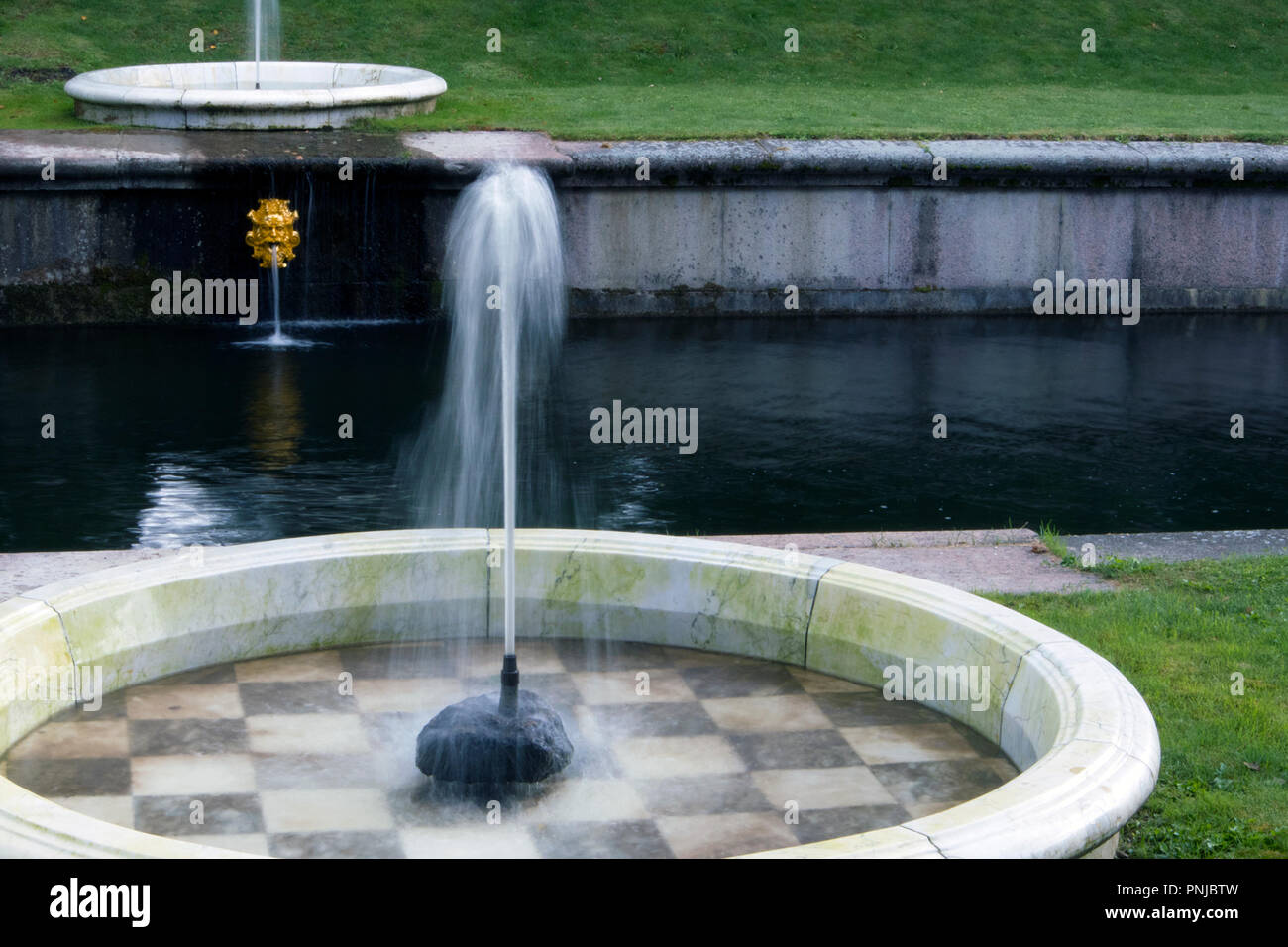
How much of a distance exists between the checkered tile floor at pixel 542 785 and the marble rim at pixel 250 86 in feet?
29.7

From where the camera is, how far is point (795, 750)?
5.03 meters

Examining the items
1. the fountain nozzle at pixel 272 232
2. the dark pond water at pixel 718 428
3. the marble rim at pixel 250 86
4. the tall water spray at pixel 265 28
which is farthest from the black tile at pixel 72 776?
the tall water spray at pixel 265 28

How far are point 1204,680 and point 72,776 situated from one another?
11.9 feet

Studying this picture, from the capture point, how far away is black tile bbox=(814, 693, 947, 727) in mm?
5238

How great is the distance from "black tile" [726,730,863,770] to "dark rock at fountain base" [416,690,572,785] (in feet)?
1.88

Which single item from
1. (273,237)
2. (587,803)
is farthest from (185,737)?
(273,237)

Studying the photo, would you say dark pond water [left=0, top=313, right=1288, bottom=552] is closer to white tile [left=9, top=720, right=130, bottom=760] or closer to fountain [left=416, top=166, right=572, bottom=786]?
fountain [left=416, top=166, right=572, bottom=786]

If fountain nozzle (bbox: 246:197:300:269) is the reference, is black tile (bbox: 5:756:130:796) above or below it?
below

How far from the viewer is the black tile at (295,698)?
527 cm

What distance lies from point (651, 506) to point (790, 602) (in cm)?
349

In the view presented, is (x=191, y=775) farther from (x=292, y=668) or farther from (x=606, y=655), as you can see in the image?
(x=606, y=655)

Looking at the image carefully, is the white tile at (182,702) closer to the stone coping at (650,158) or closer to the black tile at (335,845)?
the black tile at (335,845)

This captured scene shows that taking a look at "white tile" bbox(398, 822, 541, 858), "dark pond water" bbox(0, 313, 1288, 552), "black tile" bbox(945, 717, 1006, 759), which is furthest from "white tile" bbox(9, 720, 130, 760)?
"dark pond water" bbox(0, 313, 1288, 552)
